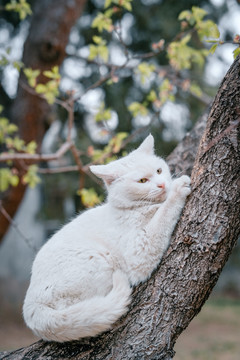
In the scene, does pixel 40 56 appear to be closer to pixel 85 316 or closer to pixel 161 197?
pixel 161 197

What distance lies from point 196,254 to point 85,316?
0.65 meters

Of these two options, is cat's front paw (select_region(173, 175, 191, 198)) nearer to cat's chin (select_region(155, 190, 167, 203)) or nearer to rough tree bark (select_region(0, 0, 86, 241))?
cat's chin (select_region(155, 190, 167, 203))

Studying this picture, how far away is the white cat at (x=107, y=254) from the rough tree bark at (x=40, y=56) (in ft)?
9.08

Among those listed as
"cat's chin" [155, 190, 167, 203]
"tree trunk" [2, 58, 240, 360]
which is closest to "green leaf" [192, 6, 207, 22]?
"tree trunk" [2, 58, 240, 360]

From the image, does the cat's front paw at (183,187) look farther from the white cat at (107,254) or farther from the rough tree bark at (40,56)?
the rough tree bark at (40,56)

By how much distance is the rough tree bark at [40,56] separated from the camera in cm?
494

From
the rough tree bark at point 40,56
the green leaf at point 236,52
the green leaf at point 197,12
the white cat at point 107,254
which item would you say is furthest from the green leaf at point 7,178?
the green leaf at point 236,52

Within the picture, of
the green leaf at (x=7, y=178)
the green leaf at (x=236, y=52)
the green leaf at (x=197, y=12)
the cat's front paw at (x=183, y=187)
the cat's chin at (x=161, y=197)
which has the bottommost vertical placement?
the green leaf at (x=7, y=178)

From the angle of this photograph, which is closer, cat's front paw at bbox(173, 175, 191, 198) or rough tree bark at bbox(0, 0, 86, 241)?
cat's front paw at bbox(173, 175, 191, 198)

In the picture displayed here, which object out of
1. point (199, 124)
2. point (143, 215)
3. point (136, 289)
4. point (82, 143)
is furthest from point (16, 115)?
point (136, 289)

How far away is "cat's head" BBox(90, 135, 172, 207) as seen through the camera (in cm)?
228

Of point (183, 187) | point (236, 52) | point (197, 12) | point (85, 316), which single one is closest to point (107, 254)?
A: point (85, 316)

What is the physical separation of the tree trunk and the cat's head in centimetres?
41

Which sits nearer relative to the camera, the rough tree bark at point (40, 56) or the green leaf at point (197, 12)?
the green leaf at point (197, 12)
